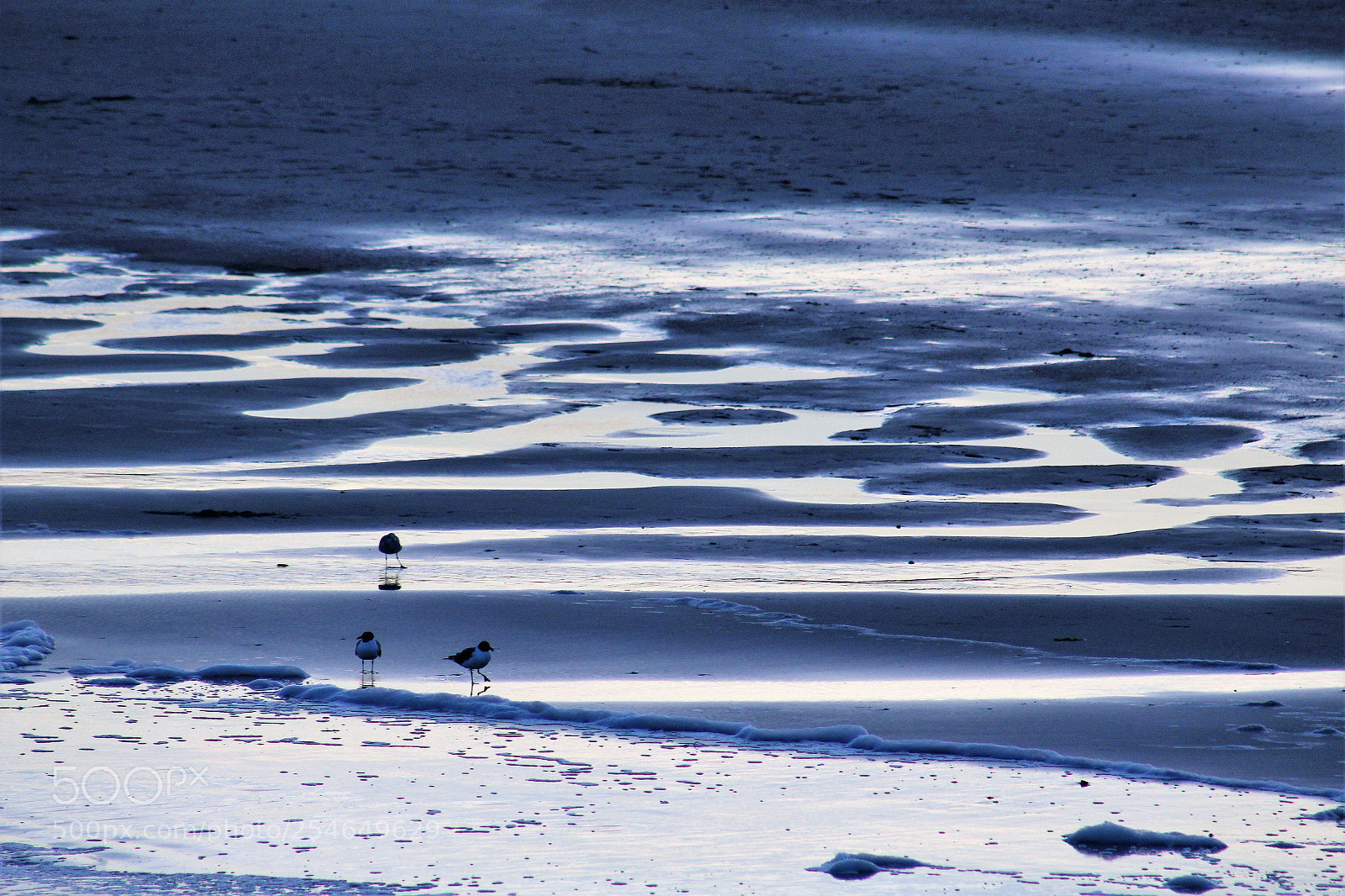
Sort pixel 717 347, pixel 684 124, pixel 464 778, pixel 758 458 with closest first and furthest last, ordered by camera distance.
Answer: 1. pixel 464 778
2. pixel 758 458
3. pixel 717 347
4. pixel 684 124

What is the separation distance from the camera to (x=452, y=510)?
6855 mm

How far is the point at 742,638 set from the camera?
520cm

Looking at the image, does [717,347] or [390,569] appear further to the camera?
[717,347]

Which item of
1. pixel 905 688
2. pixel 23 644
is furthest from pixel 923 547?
pixel 23 644

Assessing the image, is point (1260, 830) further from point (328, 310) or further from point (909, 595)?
point (328, 310)

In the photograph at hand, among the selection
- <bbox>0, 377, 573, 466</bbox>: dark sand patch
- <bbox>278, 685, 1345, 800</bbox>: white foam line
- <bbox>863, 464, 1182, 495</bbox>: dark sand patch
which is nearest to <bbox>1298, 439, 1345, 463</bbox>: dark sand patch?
<bbox>863, 464, 1182, 495</bbox>: dark sand patch

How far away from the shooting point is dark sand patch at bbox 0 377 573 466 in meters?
7.64

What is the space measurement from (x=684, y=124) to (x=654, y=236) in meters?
4.41

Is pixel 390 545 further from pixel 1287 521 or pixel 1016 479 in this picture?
pixel 1287 521

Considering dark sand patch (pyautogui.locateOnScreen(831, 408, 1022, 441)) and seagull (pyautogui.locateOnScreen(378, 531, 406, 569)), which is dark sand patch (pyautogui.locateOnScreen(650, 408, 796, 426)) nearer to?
dark sand patch (pyautogui.locateOnScreen(831, 408, 1022, 441))

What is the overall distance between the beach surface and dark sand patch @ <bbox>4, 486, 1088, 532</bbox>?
0.04 metres

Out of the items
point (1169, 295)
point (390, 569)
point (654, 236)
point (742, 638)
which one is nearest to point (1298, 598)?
point (742, 638)

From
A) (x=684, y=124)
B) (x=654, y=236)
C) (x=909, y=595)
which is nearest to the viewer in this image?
(x=909, y=595)

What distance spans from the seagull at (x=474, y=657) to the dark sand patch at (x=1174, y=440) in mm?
4256
